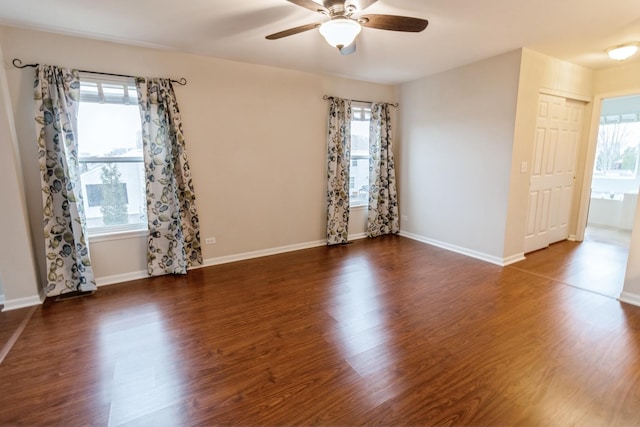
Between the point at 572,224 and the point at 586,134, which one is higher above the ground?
the point at 586,134

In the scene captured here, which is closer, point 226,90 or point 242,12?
point 242,12

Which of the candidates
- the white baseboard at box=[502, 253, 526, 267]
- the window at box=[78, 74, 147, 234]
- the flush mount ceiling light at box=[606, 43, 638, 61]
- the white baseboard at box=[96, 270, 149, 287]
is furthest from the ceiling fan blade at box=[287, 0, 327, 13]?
the white baseboard at box=[502, 253, 526, 267]

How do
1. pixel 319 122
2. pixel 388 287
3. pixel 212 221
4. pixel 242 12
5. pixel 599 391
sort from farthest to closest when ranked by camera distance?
pixel 319 122
pixel 212 221
pixel 388 287
pixel 242 12
pixel 599 391

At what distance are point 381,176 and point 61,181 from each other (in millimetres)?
4071

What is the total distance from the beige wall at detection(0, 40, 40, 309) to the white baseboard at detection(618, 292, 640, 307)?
5443 millimetres

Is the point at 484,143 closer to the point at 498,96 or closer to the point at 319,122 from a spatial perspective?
the point at 498,96

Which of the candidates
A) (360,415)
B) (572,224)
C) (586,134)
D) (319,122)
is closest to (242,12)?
(319,122)

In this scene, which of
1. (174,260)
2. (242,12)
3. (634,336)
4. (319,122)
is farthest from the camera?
(319,122)

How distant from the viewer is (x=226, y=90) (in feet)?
12.2

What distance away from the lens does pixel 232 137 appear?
12.5ft

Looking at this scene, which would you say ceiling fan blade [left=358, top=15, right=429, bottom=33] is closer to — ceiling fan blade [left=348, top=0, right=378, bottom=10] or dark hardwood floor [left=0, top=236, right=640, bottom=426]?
ceiling fan blade [left=348, top=0, right=378, bottom=10]

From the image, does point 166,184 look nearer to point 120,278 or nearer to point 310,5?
point 120,278

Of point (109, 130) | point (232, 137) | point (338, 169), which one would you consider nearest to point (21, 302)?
point (109, 130)

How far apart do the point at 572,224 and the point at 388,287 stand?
142 inches
